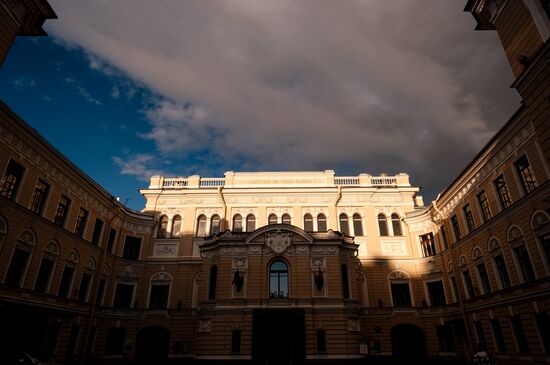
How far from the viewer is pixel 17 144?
20.7 meters

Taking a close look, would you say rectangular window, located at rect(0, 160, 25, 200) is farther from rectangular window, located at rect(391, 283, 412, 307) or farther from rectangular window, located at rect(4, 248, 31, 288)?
rectangular window, located at rect(391, 283, 412, 307)

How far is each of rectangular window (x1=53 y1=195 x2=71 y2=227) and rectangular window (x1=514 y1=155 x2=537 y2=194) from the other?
2978cm

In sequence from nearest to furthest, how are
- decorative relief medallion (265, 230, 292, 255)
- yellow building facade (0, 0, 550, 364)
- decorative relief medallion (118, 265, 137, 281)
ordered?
yellow building facade (0, 0, 550, 364), decorative relief medallion (265, 230, 292, 255), decorative relief medallion (118, 265, 137, 281)

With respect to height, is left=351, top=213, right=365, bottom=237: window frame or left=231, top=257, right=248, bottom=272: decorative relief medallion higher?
left=351, top=213, right=365, bottom=237: window frame

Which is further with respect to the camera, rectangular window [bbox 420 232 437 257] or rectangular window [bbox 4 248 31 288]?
rectangular window [bbox 420 232 437 257]

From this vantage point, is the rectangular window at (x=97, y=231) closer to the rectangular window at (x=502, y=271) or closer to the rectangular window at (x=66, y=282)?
the rectangular window at (x=66, y=282)

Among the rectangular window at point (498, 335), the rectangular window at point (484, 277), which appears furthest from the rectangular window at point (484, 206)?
the rectangular window at point (498, 335)

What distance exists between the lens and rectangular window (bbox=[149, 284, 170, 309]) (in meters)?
31.5

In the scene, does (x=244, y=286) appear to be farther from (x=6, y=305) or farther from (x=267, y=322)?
(x=6, y=305)

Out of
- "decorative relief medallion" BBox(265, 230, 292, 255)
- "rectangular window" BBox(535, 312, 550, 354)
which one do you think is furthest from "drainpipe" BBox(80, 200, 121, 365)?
"rectangular window" BBox(535, 312, 550, 354)

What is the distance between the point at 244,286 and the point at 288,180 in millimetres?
13624

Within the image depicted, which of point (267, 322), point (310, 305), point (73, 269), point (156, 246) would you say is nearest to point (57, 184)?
point (73, 269)

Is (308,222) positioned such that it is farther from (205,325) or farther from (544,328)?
(544,328)

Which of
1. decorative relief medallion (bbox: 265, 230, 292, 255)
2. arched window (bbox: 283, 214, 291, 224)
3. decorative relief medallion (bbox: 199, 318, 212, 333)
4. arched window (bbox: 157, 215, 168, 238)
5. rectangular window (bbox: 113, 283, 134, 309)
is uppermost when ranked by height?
arched window (bbox: 283, 214, 291, 224)
